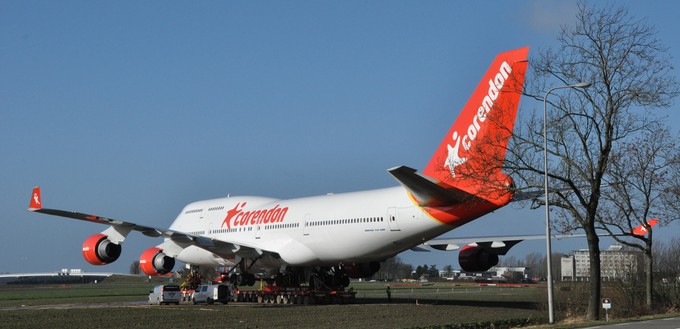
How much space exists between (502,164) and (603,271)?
20.5 metres

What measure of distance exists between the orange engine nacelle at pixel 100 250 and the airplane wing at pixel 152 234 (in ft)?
1.38

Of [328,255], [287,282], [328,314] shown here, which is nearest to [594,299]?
[328,314]

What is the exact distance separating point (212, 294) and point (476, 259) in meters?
13.4

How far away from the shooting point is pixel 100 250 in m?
38.4

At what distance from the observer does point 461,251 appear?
141 feet

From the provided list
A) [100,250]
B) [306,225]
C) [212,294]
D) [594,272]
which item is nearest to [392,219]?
[306,225]

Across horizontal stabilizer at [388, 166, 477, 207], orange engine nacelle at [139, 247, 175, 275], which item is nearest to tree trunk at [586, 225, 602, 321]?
horizontal stabilizer at [388, 166, 477, 207]

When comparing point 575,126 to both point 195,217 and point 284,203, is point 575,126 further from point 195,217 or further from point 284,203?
point 195,217

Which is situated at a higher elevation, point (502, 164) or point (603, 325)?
point (502, 164)

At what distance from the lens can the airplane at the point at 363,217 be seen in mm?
30000

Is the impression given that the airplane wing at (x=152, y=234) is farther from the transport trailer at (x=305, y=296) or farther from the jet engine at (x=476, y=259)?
the jet engine at (x=476, y=259)

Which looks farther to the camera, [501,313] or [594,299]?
[501,313]

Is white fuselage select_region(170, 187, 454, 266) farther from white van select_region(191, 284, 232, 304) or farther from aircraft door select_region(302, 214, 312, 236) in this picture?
white van select_region(191, 284, 232, 304)

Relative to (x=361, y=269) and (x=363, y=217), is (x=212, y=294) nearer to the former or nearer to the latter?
(x=361, y=269)
